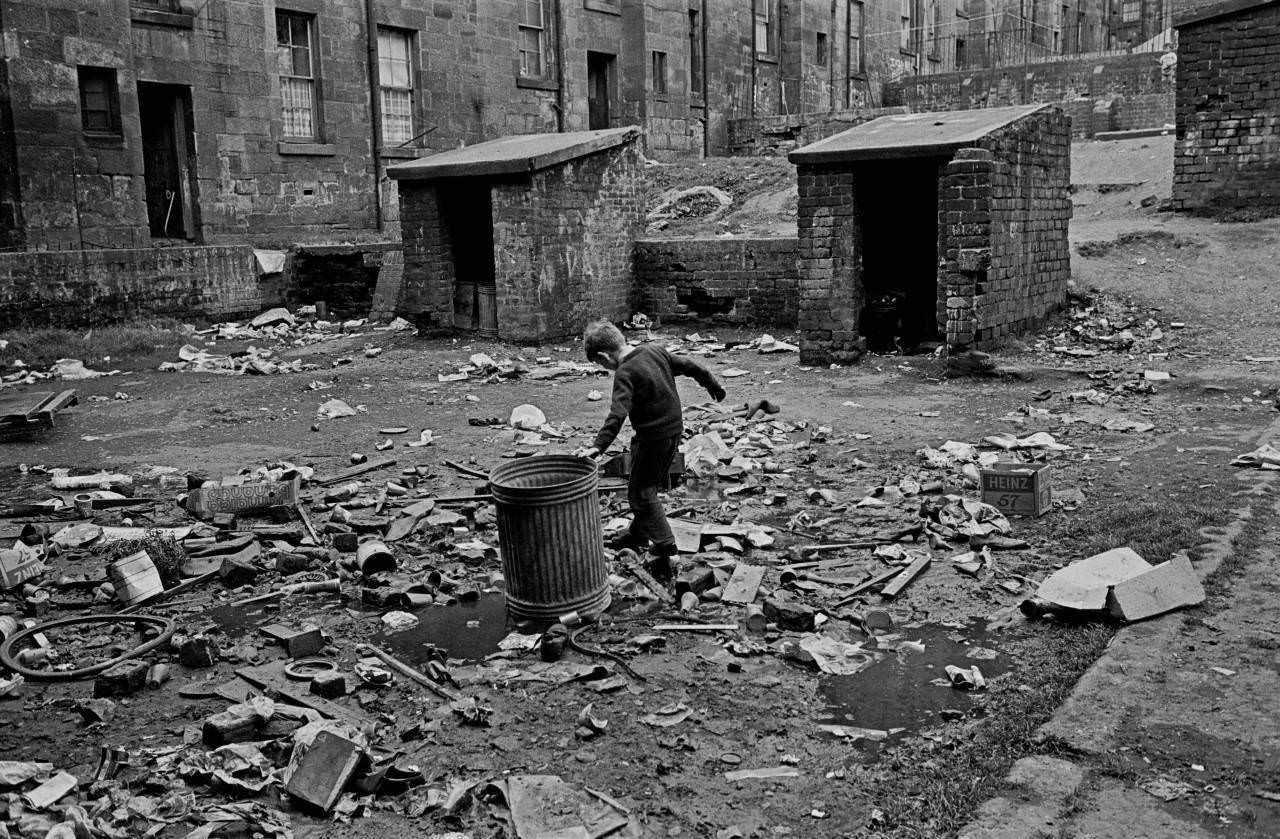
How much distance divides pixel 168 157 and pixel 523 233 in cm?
826

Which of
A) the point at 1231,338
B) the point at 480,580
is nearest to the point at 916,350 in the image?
the point at 1231,338

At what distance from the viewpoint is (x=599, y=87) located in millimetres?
27500

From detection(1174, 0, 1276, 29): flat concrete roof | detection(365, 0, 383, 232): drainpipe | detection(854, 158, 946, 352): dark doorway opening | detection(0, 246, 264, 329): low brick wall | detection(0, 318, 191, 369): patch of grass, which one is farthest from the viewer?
detection(365, 0, 383, 232): drainpipe

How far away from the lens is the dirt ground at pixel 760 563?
4.12 m

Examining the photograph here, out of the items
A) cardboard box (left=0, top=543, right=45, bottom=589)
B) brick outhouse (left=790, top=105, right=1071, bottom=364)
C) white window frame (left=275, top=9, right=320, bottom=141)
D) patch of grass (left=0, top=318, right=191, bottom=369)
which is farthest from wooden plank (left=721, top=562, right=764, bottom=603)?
white window frame (left=275, top=9, right=320, bottom=141)

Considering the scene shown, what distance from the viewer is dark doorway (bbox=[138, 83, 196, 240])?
63.0 ft

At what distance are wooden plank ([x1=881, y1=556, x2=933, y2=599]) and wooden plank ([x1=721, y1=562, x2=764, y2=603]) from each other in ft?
2.36

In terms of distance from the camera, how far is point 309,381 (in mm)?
13664

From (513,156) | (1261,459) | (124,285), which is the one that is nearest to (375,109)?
(124,285)

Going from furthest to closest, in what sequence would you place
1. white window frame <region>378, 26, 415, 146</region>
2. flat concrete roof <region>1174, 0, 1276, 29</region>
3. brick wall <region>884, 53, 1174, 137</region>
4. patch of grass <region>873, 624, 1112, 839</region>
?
brick wall <region>884, 53, 1174, 137</region> → white window frame <region>378, 26, 415, 146</region> → flat concrete roof <region>1174, 0, 1276, 29</region> → patch of grass <region>873, 624, 1112, 839</region>

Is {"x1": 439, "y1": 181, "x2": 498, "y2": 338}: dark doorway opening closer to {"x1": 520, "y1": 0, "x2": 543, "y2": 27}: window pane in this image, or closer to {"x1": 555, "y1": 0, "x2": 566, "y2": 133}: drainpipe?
{"x1": 555, "y1": 0, "x2": 566, "y2": 133}: drainpipe

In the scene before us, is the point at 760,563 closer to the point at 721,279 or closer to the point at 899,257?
the point at 899,257

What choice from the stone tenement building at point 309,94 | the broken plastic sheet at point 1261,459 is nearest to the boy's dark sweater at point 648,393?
the broken plastic sheet at point 1261,459

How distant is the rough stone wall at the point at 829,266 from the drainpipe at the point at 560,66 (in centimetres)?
1326
